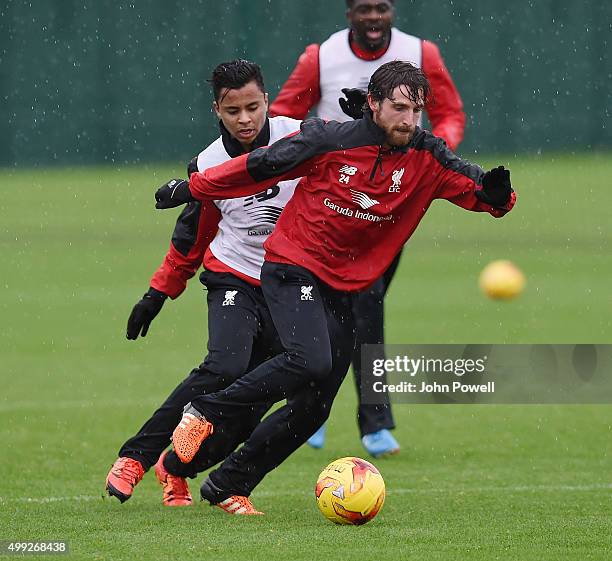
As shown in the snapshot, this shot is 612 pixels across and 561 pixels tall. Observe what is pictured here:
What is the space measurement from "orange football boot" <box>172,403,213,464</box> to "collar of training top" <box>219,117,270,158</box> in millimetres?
1329

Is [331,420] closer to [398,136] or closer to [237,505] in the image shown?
[237,505]

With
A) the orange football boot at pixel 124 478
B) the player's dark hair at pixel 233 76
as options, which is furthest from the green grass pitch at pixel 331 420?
the player's dark hair at pixel 233 76

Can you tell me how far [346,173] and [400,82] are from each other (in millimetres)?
474

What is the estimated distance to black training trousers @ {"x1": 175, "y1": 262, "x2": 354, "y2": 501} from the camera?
633cm

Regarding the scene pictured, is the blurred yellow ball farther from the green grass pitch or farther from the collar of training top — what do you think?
the collar of training top

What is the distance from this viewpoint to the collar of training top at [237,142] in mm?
6922

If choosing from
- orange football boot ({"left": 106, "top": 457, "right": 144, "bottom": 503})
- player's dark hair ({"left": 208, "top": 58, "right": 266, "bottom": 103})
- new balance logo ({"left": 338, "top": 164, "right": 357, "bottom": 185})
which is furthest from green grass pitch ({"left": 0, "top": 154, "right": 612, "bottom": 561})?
player's dark hair ({"left": 208, "top": 58, "right": 266, "bottom": 103})

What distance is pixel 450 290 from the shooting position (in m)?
15.9

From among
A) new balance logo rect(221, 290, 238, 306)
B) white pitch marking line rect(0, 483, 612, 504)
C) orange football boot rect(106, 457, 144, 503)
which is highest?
new balance logo rect(221, 290, 238, 306)

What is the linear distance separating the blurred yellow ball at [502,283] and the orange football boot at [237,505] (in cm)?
921

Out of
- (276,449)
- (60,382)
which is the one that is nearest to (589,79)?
(60,382)

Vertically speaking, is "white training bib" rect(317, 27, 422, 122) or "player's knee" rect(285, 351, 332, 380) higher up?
"white training bib" rect(317, 27, 422, 122)

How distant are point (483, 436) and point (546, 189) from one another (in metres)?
15.2

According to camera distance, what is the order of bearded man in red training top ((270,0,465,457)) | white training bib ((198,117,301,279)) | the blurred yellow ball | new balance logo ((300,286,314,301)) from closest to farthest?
new balance logo ((300,286,314,301)) → white training bib ((198,117,301,279)) → bearded man in red training top ((270,0,465,457)) → the blurred yellow ball
